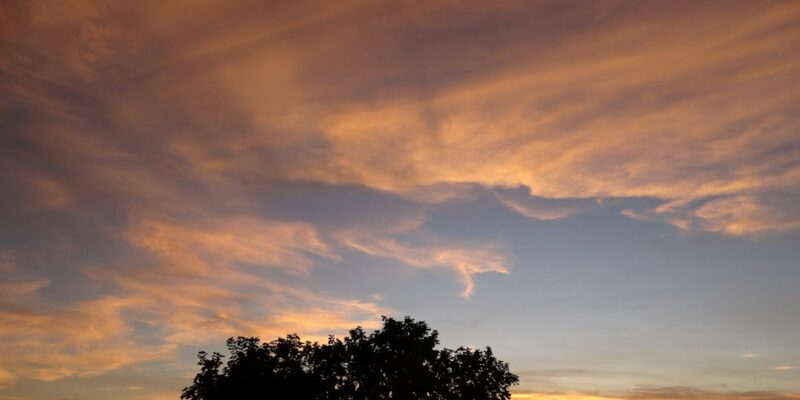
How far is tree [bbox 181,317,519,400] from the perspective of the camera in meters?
65.0

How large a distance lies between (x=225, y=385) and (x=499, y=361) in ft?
87.6

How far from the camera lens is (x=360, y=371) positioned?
224 ft

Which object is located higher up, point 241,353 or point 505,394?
point 241,353

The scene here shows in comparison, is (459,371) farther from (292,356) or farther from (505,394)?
(292,356)

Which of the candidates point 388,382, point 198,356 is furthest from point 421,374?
point 198,356

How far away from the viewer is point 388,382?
66.3m

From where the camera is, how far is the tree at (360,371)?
6500 centimetres

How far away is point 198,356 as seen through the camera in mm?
66375

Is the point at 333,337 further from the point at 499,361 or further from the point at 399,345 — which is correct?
the point at 499,361

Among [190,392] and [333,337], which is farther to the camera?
[333,337]

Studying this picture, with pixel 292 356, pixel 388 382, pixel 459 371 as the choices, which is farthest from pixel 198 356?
pixel 459 371

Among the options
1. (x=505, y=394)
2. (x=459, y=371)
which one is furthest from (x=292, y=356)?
(x=505, y=394)

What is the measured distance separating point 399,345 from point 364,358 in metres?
3.76

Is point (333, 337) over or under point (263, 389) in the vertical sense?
over
